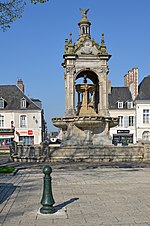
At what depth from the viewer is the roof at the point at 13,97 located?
1900 inches

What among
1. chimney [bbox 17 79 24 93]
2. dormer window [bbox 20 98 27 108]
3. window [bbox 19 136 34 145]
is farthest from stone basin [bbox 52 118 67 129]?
chimney [bbox 17 79 24 93]

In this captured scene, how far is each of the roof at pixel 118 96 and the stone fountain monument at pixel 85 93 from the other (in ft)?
90.0

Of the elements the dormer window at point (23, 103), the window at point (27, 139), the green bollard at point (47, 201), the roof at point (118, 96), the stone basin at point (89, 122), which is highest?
the roof at point (118, 96)

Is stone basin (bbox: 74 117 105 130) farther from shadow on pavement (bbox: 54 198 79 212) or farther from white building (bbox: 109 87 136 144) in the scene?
white building (bbox: 109 87 136 144)

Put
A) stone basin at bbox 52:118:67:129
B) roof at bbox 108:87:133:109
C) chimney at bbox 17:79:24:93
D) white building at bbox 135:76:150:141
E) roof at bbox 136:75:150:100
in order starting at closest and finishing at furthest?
stone basin at bbox 52:118:67:129, white building at bbox 135:76:150:141, roof at bbox 136:75:150:100, roof at bbox 108:87:133:109, chimney at bbox 17:79:24:93

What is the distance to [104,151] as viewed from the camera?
796 inches

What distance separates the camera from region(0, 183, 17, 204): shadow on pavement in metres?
8.83

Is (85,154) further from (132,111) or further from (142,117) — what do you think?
(132,111)

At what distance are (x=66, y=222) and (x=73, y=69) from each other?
1747 centimetres

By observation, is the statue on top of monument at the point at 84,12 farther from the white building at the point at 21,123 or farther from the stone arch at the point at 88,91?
the white building at the point at 21,123

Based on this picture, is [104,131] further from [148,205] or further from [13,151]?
[148,205]

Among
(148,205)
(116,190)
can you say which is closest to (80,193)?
(116,190)

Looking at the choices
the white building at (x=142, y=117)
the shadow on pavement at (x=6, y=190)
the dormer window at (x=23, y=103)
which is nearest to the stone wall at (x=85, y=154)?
the shadow on pavement at (x=6, y=190)

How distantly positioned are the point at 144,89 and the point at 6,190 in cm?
4317
